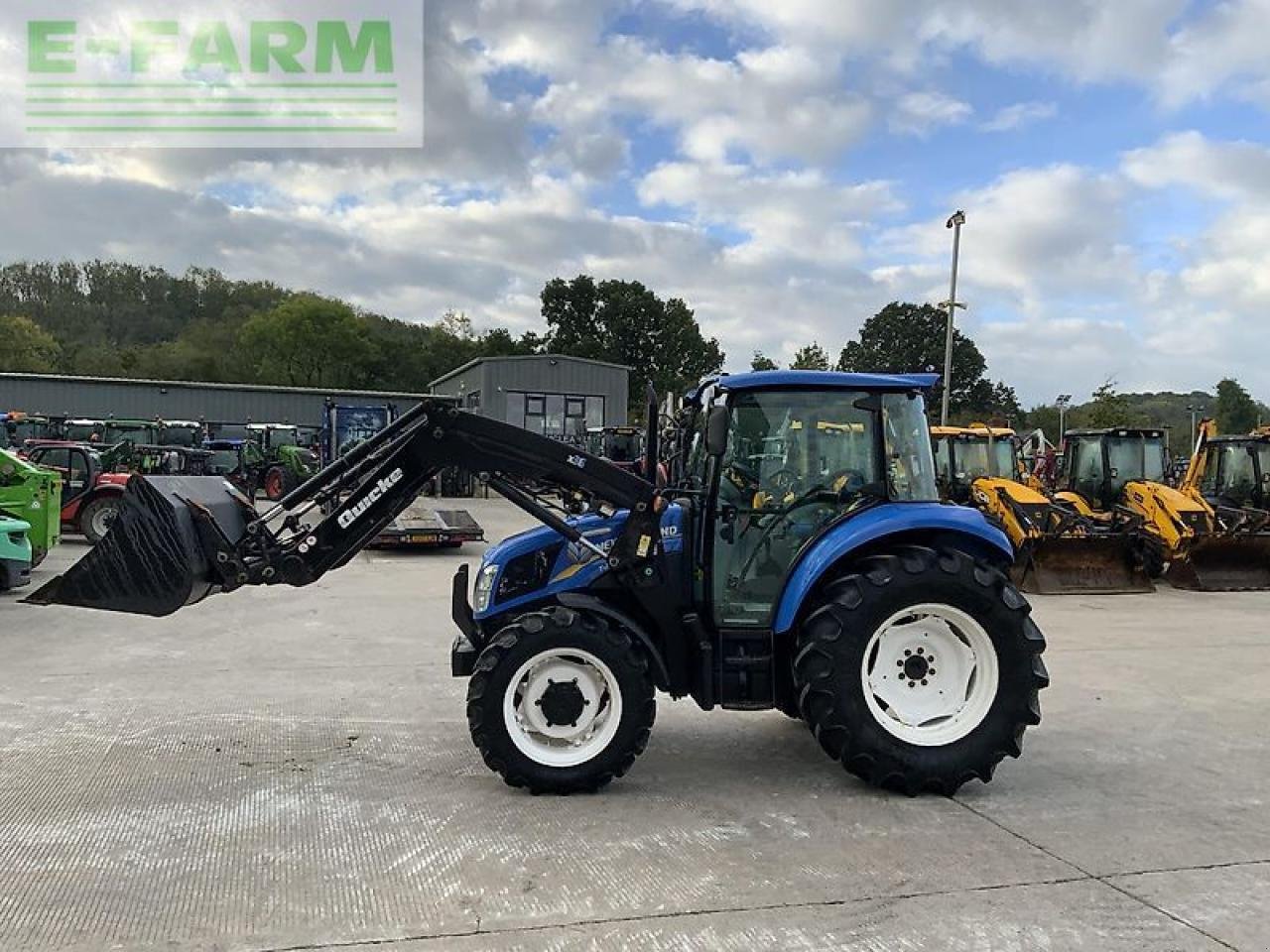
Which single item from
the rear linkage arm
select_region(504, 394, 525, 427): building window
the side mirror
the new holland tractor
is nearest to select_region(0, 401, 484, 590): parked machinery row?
the rear linkage arm

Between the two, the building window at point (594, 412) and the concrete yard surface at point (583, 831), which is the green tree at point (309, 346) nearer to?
the building window at point (594, 412)

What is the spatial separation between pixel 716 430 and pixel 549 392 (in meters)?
34.1

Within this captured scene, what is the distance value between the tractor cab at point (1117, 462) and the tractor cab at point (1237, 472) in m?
0.63

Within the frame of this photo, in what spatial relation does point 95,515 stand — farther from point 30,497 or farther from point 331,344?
point 331,344

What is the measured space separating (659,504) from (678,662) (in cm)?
85

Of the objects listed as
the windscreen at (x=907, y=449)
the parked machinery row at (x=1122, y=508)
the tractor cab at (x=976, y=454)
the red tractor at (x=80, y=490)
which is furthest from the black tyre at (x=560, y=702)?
the red tractor at (x=80, y=490)

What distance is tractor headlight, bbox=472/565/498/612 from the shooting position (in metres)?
5.32

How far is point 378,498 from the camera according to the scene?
5105 mm

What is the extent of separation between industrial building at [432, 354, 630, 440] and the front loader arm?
3211 centimetres

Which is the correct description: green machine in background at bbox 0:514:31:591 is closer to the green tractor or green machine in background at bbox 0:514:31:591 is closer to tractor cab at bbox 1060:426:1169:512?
tractor cab at bbox 1060:426:1169:512

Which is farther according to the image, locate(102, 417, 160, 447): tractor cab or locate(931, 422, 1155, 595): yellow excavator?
locate(102, 417, 160, 447): tractor cab

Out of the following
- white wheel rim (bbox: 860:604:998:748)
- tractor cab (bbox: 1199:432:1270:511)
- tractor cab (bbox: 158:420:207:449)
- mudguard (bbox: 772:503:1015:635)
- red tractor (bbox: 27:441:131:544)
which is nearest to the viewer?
mudguard (bbox: 772:503:1015:635)

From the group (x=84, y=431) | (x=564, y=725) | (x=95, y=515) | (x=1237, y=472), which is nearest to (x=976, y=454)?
(x=1237, y=472)

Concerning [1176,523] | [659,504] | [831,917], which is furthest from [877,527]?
[1176,523]
